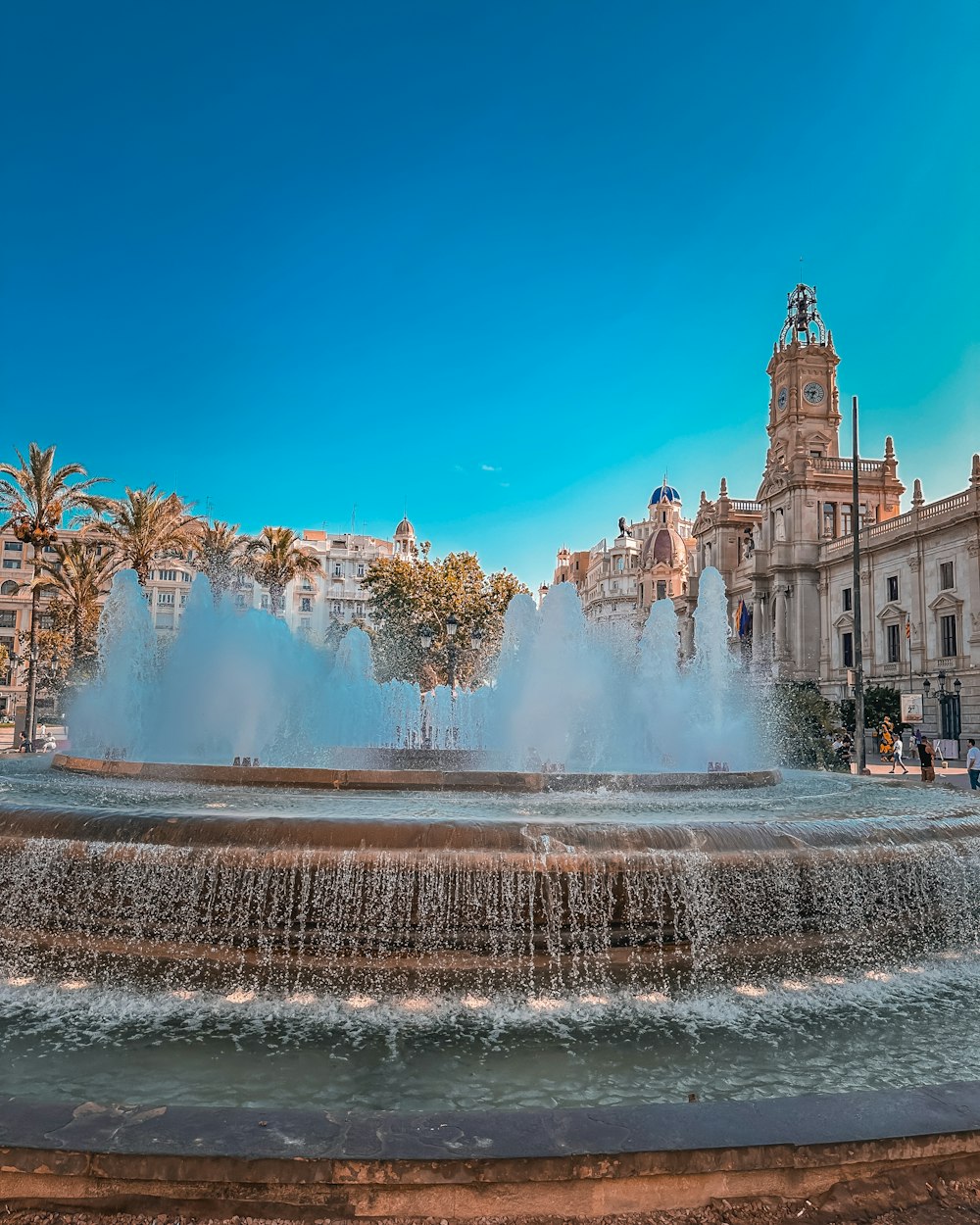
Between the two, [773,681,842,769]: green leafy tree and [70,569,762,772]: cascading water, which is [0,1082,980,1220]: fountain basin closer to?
[70,569,762,772]: cascading water

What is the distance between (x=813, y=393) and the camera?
196ft

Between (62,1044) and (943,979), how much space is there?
6.21 m

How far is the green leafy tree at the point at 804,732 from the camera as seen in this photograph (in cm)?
2311

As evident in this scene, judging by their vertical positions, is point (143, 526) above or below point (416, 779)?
above

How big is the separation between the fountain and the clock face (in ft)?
182

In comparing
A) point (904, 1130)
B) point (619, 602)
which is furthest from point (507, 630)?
point (619, 602)

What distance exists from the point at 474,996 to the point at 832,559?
1930 inches

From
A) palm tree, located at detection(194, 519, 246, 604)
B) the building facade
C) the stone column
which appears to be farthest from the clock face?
palm tree, located at detection(194, 519, 246, 604)

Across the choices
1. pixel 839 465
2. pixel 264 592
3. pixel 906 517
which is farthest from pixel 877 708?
pixel 264 592

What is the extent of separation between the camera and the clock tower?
59.1 meters

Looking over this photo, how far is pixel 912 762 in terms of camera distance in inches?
1282

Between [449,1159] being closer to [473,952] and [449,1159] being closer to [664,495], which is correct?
[473,952]

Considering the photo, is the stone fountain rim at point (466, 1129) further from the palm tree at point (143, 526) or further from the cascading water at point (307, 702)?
the palm tree at point (143, 526)

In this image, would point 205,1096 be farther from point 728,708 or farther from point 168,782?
point 728,708
